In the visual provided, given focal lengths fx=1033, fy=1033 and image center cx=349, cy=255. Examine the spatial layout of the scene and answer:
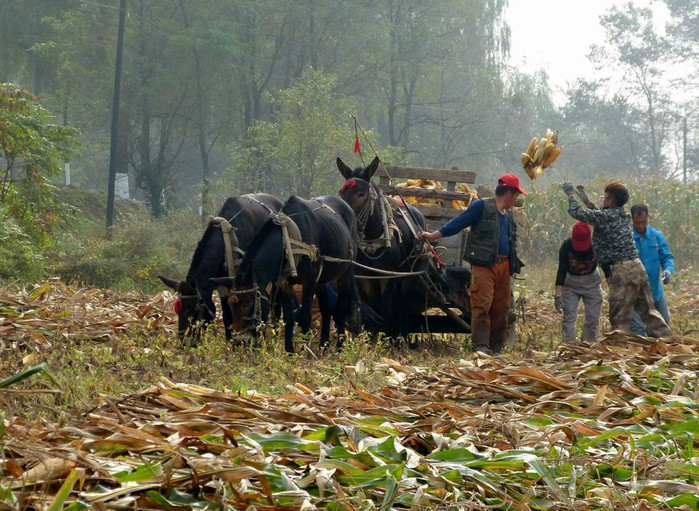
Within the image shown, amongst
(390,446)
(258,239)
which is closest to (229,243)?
(258,239)

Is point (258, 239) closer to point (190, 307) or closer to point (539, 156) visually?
point (190, 307)

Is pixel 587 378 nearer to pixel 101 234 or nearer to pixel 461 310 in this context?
pixel 461 310

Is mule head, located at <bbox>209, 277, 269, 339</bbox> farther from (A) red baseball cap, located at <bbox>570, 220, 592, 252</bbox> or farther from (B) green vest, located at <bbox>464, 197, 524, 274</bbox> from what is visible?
(A) red baseball cap, located at <bbox>570, 220, 592, 252</bbox>

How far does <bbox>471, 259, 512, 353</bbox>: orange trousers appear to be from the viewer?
443 inches

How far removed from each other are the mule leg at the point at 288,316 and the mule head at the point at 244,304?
0.28 meters

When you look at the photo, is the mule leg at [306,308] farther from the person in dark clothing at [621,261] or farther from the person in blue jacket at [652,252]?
the person in blue jacket at [652,252]

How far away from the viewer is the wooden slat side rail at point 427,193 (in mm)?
13414

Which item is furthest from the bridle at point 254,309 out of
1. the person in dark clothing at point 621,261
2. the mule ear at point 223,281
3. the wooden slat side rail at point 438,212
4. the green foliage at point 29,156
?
the green foliage at point 29,156

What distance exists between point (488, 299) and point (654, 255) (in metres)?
2.19

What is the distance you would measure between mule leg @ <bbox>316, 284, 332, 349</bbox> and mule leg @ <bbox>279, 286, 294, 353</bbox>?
3.01 feet

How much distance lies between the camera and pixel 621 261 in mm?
11047

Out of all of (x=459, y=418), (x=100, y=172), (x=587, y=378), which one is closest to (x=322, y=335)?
(x=587, y=378)

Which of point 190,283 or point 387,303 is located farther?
point 387,303

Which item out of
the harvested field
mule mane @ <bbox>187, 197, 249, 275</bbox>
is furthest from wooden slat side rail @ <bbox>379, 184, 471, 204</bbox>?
the harvested field
